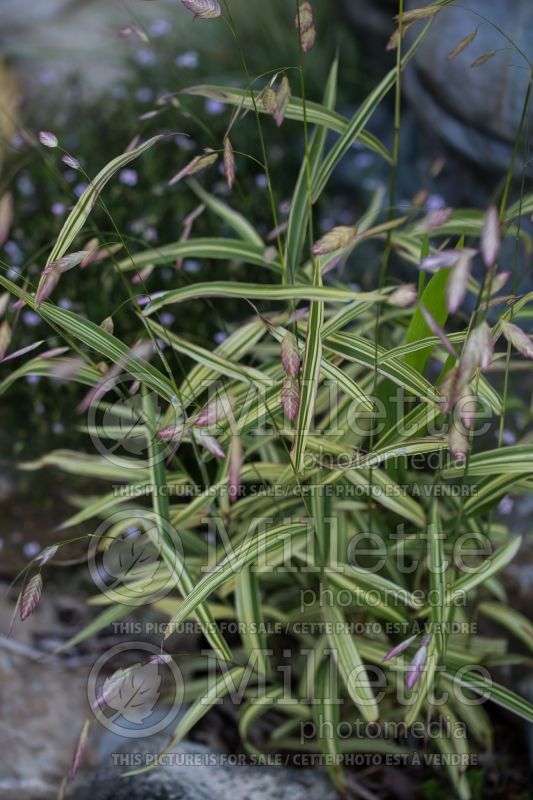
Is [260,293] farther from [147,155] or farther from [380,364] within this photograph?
[147,155]

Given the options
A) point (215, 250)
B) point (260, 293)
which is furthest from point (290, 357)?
point (215, 250)

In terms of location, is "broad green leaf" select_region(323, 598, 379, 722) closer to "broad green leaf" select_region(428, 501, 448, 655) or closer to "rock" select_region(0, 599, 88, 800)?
"broad green leaf" select_region(428, 501, 448, 655)

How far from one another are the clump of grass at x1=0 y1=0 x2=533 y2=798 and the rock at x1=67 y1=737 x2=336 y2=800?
0.22ft

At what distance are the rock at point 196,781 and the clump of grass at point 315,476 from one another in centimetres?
7

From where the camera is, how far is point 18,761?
1.76 metres

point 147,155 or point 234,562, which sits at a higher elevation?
point 147,155

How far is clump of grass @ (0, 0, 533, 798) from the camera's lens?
1.25 meters

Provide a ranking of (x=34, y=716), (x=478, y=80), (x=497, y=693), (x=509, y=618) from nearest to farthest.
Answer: (x=497, y=693)
(x=509, y=618)
(x=34, y=716)
(x=478, y=80)

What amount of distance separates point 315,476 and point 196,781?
0.65m

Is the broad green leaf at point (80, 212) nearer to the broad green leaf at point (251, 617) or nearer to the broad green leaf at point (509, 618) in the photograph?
the broad green leaf at point (251, 617)

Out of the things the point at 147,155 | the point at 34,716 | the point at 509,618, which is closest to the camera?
the point at 509,618

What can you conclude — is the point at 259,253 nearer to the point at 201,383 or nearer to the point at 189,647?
the point at 201,383

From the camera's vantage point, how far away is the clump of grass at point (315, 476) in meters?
1.25

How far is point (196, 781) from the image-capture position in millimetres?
1499
